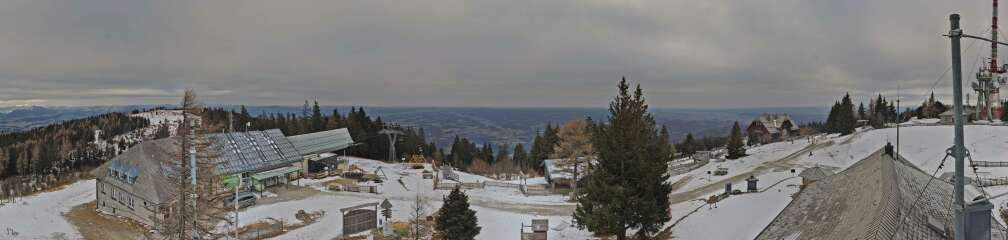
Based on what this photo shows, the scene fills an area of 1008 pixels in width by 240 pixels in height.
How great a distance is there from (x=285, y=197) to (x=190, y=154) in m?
26.5

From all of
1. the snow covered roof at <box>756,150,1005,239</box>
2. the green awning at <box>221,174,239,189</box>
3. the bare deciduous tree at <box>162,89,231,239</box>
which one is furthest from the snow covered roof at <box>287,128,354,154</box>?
the snow covered roof at <box>756,150,1005,239</box>

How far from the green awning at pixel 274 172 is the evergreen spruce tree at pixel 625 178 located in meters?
29.3

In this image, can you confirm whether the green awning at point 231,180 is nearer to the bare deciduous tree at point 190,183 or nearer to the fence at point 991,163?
the bare deciduous tree at point 190,183

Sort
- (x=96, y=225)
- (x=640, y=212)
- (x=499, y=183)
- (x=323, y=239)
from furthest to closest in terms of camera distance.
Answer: (x=499, y=183)
(x=96, y=225)
(x=323, y=239)
(x=640, y=212)

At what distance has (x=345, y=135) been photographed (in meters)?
65.4

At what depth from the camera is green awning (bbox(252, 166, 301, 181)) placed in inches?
1583

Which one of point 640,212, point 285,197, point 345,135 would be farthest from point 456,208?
point 345,135

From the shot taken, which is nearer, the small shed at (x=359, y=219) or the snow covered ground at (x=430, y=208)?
the small shed at (x=359, y=219)

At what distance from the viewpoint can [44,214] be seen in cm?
3181

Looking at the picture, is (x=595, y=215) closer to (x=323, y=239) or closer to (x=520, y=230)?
(x=520, y=230)

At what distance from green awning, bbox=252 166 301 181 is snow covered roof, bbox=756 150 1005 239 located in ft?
120

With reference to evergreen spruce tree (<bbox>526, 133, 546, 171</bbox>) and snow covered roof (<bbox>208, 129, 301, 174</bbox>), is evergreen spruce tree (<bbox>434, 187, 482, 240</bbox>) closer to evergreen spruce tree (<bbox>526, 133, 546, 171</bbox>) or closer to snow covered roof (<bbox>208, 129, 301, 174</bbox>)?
snow covered roof (<bbox>208, 129, 301, 174</bbox>)

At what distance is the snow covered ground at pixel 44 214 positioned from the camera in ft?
90.2

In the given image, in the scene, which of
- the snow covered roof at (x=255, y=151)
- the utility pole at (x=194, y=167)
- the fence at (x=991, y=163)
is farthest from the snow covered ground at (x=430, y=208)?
the fence at (x=991, y=163)
